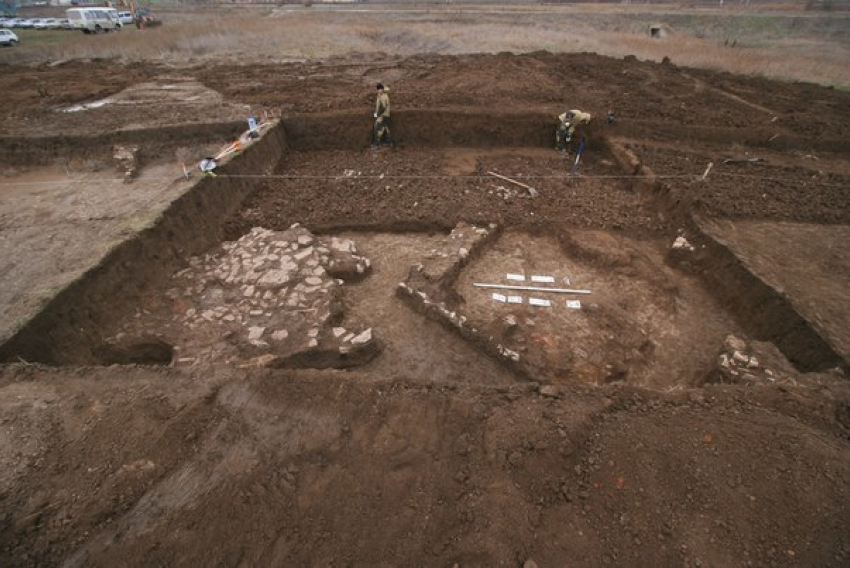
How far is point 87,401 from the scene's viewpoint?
3488mm

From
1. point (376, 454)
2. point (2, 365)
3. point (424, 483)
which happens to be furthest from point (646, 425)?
point (2, 365)

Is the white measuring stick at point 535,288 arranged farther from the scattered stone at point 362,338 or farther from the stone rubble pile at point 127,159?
the stone rubble pile at point 127,159

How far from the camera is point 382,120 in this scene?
9406 millimetres

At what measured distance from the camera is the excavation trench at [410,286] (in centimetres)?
478

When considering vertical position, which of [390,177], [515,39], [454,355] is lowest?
[454,355]

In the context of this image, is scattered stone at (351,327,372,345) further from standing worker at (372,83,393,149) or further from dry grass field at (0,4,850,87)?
dry grass field at (0,4,850,87)

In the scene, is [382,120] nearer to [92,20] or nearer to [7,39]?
[7,39]

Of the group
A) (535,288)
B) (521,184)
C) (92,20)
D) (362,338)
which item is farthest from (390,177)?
(92,20)

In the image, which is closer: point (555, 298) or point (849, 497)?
point (849, 497)

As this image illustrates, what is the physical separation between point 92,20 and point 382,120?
984 inches

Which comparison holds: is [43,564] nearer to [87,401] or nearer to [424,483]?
[87,401]

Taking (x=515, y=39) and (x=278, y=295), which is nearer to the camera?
(x=278, y=295)

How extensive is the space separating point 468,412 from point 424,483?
71 centimetres

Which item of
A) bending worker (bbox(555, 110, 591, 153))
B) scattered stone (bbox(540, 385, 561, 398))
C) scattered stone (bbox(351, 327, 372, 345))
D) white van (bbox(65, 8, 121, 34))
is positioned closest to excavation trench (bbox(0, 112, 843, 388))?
scattered stone (bbox(351, 327, 372, 345))
